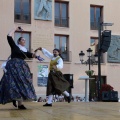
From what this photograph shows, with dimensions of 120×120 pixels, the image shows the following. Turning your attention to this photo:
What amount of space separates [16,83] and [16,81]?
4 cm

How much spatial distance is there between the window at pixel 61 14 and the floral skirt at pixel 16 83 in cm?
2143

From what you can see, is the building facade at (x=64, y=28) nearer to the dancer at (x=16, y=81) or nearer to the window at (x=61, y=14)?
the window at (x=61, y=14)

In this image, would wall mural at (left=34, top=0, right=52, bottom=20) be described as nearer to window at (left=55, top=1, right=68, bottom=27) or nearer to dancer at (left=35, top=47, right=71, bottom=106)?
window at (left=55, top=1, right=68, bottom=27)

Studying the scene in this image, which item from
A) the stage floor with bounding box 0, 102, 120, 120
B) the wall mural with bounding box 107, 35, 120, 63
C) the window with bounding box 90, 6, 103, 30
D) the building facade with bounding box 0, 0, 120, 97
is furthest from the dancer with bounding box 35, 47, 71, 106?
the window with bounding box 90, 6, 103, 30

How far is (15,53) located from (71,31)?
2135cm

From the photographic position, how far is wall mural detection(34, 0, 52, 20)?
2761 centimetres

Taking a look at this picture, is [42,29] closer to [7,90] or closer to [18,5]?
[18,5]

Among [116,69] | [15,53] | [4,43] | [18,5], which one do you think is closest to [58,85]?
[15,53]

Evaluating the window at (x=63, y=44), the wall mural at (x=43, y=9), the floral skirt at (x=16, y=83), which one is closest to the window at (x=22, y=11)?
the wall mural at (x=43, y=9)

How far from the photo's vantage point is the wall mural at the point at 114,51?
29672mm

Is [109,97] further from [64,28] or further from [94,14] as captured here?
[94,14]

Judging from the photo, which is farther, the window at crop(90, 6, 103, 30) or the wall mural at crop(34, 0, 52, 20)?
the window at crop(90, 6, 103, 30)

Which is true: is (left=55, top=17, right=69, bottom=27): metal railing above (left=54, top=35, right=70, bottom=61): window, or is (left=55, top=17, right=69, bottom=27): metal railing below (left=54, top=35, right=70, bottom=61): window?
above

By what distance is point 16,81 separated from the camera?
23.7ft
